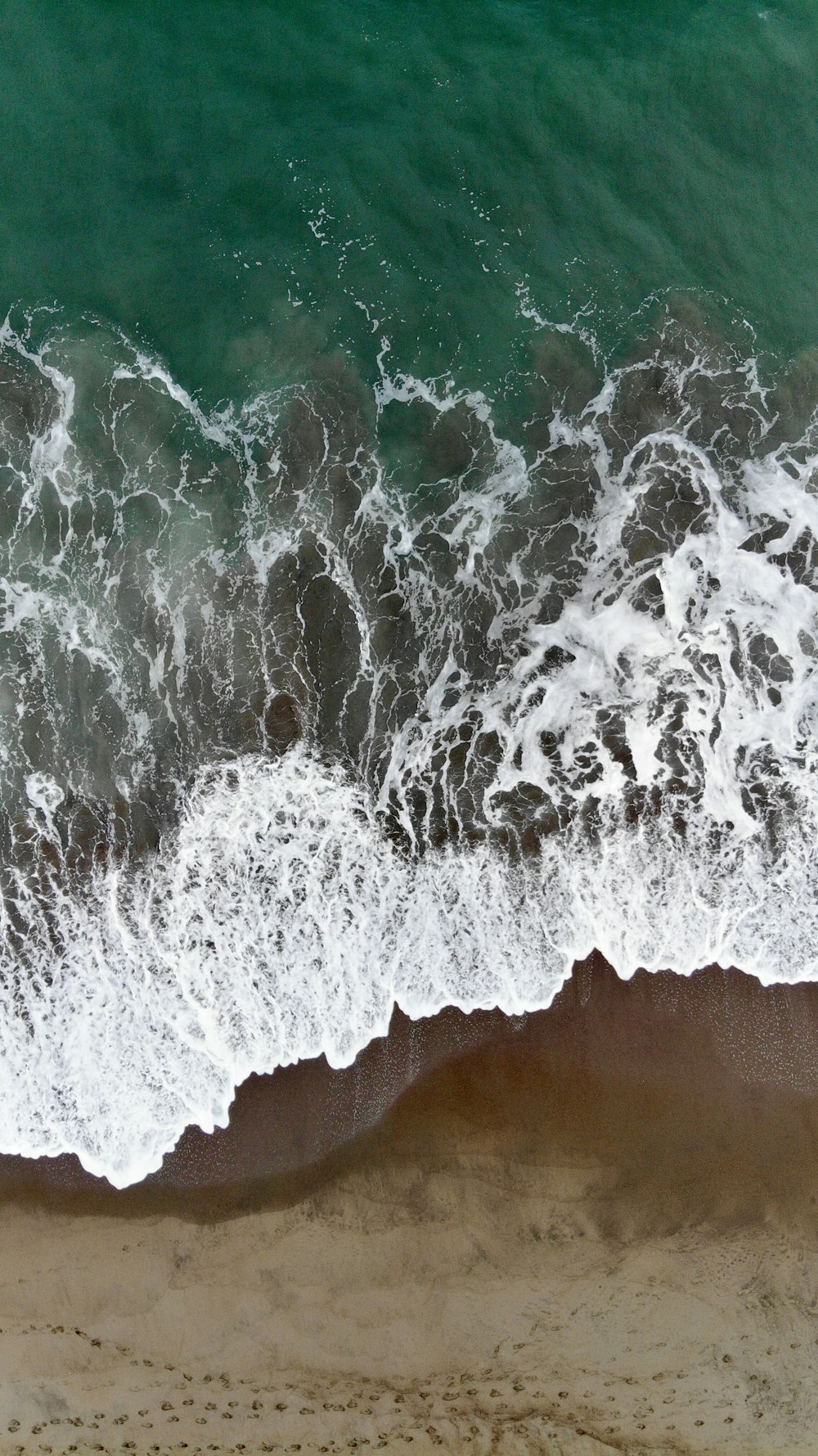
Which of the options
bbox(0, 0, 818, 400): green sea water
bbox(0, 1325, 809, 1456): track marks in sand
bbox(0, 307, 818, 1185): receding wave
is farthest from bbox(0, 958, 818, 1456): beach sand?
bbox(0, 0, 818, 400): green sea water

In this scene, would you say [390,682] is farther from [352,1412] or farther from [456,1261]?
[352,1412]

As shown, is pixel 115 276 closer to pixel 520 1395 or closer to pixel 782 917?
pixel 782 917

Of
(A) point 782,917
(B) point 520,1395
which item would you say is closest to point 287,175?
(A) point 782,917

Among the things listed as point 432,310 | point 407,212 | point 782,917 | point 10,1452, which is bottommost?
point 10,1452

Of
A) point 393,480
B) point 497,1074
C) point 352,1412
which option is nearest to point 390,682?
point 393,480

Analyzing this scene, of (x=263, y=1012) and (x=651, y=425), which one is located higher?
(x=651, y=425)

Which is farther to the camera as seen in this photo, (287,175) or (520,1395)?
(287,175)

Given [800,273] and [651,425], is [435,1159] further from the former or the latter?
[800,273]

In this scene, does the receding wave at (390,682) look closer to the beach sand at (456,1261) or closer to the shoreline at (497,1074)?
the shoreline at (497,1074)

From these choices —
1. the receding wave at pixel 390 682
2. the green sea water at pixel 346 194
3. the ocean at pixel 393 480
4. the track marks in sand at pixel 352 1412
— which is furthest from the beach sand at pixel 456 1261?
the green sea water at pixel 346 194
